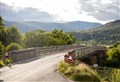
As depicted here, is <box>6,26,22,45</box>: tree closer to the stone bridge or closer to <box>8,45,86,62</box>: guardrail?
the stone bridge

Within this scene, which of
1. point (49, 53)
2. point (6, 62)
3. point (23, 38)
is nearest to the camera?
point (6, 62)

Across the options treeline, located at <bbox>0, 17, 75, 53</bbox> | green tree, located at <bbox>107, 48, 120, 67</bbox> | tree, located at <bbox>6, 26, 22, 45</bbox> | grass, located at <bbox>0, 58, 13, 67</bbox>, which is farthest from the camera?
tree, located at <bbox>6, 26, 22, 45</bbox>

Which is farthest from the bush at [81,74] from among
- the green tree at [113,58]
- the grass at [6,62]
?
the green tree at [113,58]

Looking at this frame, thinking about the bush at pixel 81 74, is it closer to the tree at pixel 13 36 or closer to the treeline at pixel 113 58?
the treeline at pixel 113 58

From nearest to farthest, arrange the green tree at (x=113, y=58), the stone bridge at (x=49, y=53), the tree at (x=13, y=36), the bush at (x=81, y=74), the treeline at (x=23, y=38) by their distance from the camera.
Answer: the bush at (x=81, y=74), the stone bridge at (x=49, y=53), the green tree at (x=113, y=58), the treeline at (x=23, y=38), the tree at (x=13, y=36)

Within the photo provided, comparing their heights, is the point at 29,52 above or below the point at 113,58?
above

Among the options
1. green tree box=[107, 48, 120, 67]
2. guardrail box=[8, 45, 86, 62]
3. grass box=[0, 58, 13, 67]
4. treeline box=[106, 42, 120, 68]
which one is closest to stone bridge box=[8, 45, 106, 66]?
guardrail box=[8, 45, 86, 62]

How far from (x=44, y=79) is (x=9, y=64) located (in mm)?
11221

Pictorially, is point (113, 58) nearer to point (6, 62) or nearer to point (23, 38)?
point (23, 38)

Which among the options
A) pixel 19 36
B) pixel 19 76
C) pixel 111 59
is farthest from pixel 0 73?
pixel 19 36

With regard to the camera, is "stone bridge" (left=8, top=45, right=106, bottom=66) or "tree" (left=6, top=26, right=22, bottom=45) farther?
"tree" (left=6, top=26, right=22, bottom=45)

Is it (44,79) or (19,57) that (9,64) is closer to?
(19,57)

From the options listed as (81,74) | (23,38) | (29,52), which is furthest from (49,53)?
(23,38)

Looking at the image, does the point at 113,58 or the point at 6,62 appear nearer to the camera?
the point at 6,62
